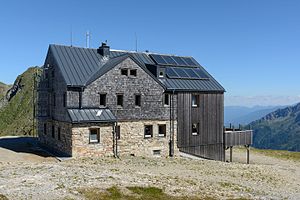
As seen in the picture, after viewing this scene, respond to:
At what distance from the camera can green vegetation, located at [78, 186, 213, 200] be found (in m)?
19.4

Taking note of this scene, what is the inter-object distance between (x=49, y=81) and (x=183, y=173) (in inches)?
798

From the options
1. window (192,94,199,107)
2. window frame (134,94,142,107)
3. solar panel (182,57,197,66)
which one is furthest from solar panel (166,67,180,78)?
window frame (134,94,142,107)

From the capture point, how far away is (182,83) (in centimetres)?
4084

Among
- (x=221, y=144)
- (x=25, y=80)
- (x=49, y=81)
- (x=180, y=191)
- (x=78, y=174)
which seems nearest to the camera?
(x=180, y=191)

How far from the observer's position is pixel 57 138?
119 feet

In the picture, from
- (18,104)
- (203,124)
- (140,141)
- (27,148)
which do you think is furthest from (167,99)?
(18,104)

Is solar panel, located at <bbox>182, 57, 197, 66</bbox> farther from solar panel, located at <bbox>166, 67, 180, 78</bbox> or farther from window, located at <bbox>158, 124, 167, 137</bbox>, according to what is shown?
window, located at <bbox>158, 124, 167, 137</bbox>

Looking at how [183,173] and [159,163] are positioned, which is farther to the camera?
[159,163]

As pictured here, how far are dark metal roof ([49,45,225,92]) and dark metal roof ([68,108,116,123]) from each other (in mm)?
2896

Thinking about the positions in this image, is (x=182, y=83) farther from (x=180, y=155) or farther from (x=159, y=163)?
(x=159, y=163)

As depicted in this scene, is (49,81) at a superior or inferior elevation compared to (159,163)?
superior

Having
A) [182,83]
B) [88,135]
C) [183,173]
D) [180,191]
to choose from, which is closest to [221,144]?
[182,83]

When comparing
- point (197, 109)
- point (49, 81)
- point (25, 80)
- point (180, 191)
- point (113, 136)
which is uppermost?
point (25, 80)

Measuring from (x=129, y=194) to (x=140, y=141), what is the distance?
16.4 meters
